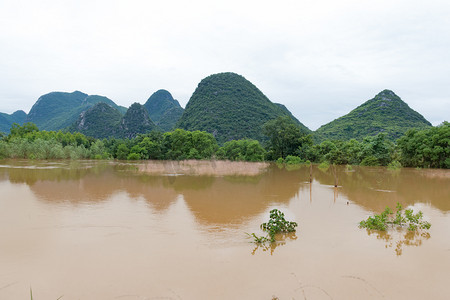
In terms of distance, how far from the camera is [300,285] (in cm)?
439

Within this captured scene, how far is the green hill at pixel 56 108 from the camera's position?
142 m

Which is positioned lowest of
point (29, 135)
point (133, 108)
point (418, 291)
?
point (418, 291)

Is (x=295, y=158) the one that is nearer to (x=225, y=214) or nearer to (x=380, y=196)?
(x=380, y=196)

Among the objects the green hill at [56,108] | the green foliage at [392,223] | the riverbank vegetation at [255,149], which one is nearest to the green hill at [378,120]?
the riverbank vegetation at [255,149]

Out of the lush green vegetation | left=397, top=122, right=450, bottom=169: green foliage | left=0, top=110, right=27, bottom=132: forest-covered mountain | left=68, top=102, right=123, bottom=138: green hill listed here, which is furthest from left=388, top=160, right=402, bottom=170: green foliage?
left=0, top=110, right=27, bottom=132: forest-covered mountain

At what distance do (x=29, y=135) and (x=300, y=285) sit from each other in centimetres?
5652

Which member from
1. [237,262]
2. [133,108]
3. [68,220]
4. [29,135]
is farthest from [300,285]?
[133,108]

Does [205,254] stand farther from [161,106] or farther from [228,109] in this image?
[161,106]

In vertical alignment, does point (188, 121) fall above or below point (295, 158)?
above

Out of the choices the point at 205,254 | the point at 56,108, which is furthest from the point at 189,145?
the point at 56,108

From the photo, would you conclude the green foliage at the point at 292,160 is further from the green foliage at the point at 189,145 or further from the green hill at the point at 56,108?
the green hill at the point at 56,108

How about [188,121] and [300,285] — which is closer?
[300,285]

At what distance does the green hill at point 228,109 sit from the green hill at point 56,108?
A: 75675 mm

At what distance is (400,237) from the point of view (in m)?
6.86
